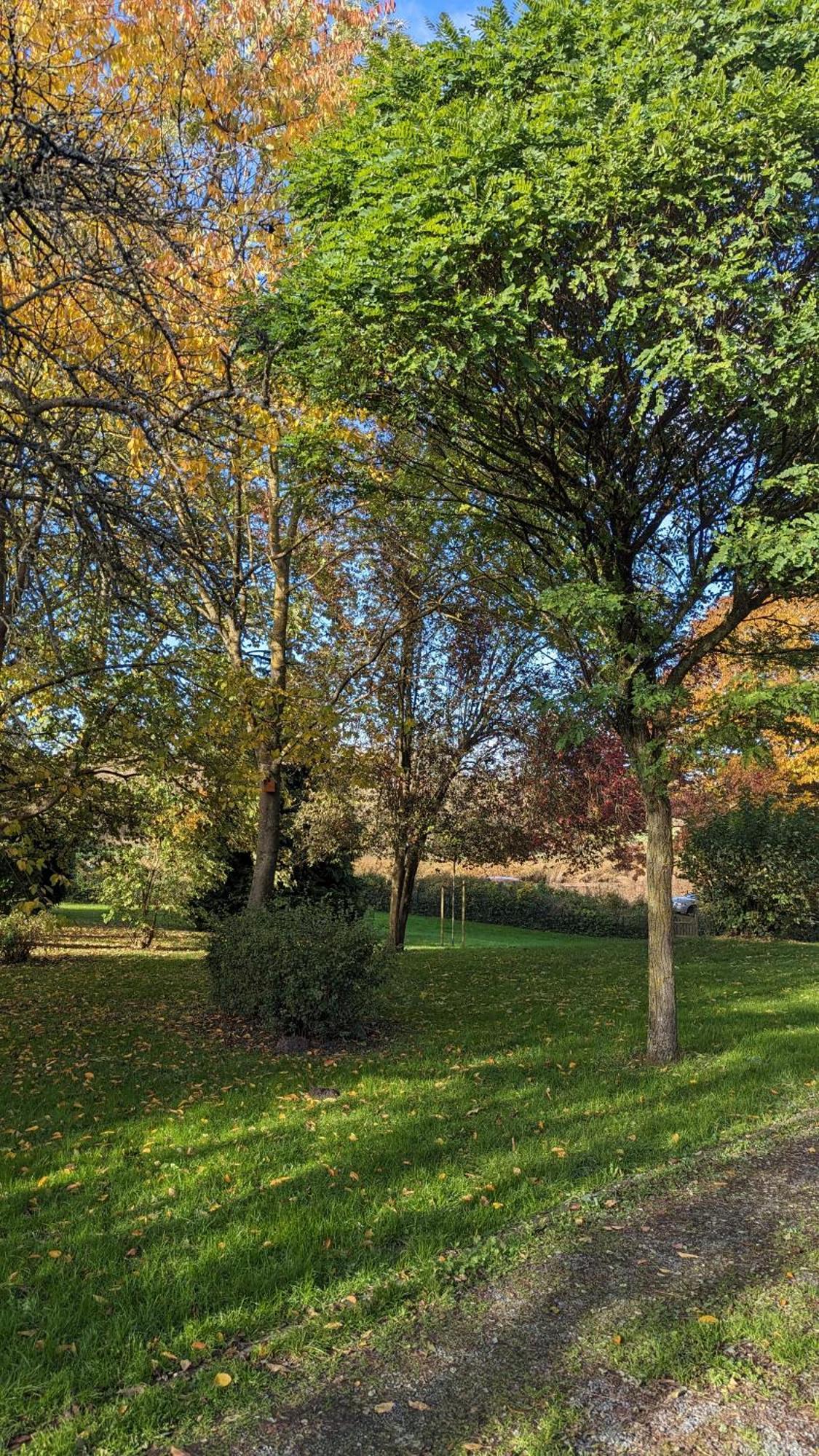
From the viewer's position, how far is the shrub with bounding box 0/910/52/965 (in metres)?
13.8

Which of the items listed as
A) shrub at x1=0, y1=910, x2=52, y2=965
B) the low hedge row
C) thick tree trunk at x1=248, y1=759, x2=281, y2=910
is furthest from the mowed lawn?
the low hedge row

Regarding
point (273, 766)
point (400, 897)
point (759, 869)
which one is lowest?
point (400, 897)

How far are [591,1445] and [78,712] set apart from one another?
823 centimetres

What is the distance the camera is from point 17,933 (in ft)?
47.0

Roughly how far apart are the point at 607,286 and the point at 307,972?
615cm

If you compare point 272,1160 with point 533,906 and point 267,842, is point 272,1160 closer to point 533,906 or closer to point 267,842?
Answer: point 267,842

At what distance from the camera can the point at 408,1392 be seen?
2705mm

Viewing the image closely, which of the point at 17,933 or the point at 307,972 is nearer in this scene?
the point at 307,972

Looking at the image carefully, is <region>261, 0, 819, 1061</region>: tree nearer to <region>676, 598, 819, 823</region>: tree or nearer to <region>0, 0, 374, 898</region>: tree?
<region>676, 598, 819, 823</region>: tree

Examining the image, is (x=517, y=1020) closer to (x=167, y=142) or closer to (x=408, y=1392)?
(x=408, y=1392)

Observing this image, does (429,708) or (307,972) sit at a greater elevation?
(429,708)

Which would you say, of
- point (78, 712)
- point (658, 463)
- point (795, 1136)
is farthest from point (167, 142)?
point (795, 1136)

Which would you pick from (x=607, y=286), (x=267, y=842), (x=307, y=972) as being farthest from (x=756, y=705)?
(x=267, y=842)

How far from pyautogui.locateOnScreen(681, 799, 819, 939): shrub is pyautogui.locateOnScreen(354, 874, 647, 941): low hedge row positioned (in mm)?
6074
